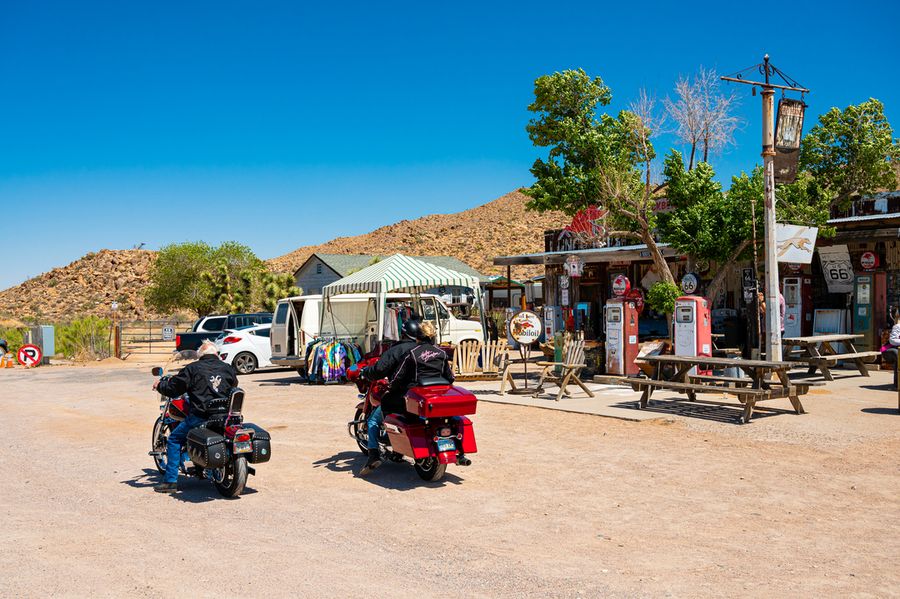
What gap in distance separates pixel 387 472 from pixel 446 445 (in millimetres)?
1123

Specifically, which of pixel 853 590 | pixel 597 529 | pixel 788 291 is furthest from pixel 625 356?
pixel 853 590

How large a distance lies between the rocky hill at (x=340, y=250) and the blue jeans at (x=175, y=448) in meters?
60.7

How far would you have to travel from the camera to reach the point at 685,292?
1967 cm

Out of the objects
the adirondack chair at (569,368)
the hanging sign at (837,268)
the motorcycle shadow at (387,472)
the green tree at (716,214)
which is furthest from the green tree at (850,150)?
the motorcycle shadow at (387,472)

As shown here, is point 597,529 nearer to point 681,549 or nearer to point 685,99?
point 681,549

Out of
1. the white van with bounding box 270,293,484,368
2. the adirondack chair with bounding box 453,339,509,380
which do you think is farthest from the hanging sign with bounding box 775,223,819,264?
the white van with bounding box 270,293,484,368

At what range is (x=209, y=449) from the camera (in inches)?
274

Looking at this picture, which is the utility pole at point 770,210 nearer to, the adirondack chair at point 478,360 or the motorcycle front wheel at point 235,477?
the adirondack chair at point 478,360

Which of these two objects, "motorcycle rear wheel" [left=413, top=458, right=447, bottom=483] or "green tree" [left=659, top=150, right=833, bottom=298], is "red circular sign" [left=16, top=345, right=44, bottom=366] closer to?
"green tree" [left=659, top=150, right=833, bottom=298]

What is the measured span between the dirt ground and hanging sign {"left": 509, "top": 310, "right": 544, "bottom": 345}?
444 cm

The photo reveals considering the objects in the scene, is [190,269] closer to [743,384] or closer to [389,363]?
[743,384]

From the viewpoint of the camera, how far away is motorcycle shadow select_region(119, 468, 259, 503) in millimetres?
7262

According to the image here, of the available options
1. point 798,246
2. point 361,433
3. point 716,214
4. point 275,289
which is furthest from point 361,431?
point 275,289

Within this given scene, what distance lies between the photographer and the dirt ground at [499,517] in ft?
16.2
